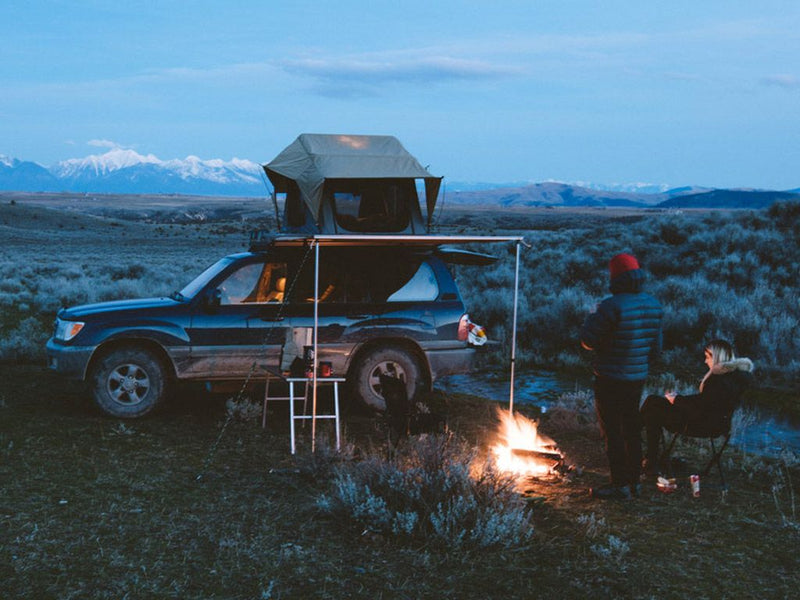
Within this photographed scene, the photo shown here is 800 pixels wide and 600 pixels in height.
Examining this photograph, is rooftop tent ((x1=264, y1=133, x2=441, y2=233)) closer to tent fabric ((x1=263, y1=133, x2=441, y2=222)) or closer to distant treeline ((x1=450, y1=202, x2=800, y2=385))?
tent fabric ((x1=263, y1=133, x2=441, y2=222))

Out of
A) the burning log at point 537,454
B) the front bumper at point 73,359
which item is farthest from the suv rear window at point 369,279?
the burning log at point 537,454

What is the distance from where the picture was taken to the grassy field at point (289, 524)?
466 cm

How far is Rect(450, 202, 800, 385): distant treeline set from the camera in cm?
1364

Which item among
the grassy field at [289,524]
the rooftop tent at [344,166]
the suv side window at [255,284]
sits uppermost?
the rooftop tent at [344,166]

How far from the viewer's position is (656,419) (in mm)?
6715

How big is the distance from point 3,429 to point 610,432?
6.16 metres

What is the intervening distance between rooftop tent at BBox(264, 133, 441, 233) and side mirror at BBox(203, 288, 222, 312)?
174 cm

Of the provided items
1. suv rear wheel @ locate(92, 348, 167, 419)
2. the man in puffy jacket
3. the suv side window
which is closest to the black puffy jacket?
the man in puffy jacket

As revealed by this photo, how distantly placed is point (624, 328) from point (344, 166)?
17.4ft

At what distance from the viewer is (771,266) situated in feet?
65.9

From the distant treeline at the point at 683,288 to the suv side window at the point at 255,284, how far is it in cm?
299

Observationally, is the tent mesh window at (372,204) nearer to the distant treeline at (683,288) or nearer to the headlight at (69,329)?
the distant treeline at (683,288)

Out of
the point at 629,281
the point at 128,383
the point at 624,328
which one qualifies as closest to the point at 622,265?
the point at 629,281

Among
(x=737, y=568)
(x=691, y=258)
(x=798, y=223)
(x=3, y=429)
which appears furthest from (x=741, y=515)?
(x=798, y=223)
